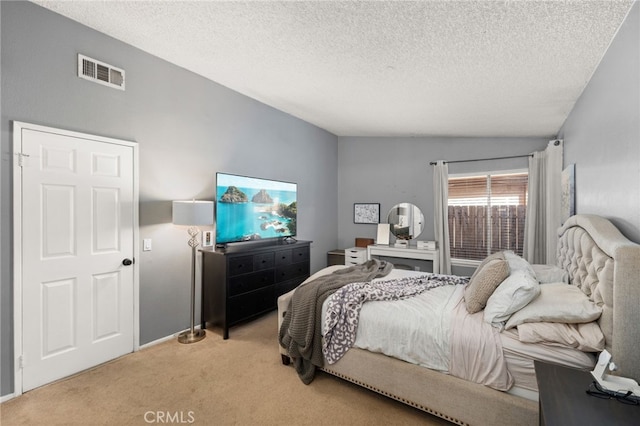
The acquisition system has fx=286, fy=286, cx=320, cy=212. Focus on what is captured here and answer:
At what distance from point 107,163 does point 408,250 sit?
4193 mm

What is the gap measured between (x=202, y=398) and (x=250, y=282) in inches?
55.2

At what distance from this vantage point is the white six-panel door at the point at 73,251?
2.17m

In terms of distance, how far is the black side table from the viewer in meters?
0.96

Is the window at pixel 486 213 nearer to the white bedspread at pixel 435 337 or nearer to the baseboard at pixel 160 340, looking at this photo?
the white bedspread at pixel 435 337

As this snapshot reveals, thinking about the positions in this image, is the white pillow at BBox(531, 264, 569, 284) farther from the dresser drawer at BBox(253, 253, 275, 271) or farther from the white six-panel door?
the white six-panel door

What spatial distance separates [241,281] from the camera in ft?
10.7

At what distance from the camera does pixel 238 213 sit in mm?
3611

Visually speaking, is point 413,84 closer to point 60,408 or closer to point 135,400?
point 135,400

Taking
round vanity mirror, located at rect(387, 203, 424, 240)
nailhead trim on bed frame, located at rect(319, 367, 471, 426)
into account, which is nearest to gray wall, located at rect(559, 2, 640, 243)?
nailhead trim on bed frame, located at rect(319, 367, 471, 426)

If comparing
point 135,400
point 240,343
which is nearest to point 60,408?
point 135,400

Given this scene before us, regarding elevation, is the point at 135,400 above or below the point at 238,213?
below

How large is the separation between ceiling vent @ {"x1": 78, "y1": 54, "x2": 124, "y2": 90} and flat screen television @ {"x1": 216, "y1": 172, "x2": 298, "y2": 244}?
4.16 feet

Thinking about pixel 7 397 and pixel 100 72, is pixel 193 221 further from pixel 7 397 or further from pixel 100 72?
pixel 7 397

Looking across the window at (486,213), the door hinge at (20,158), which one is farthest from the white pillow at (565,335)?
the door hinge at (20,158)
